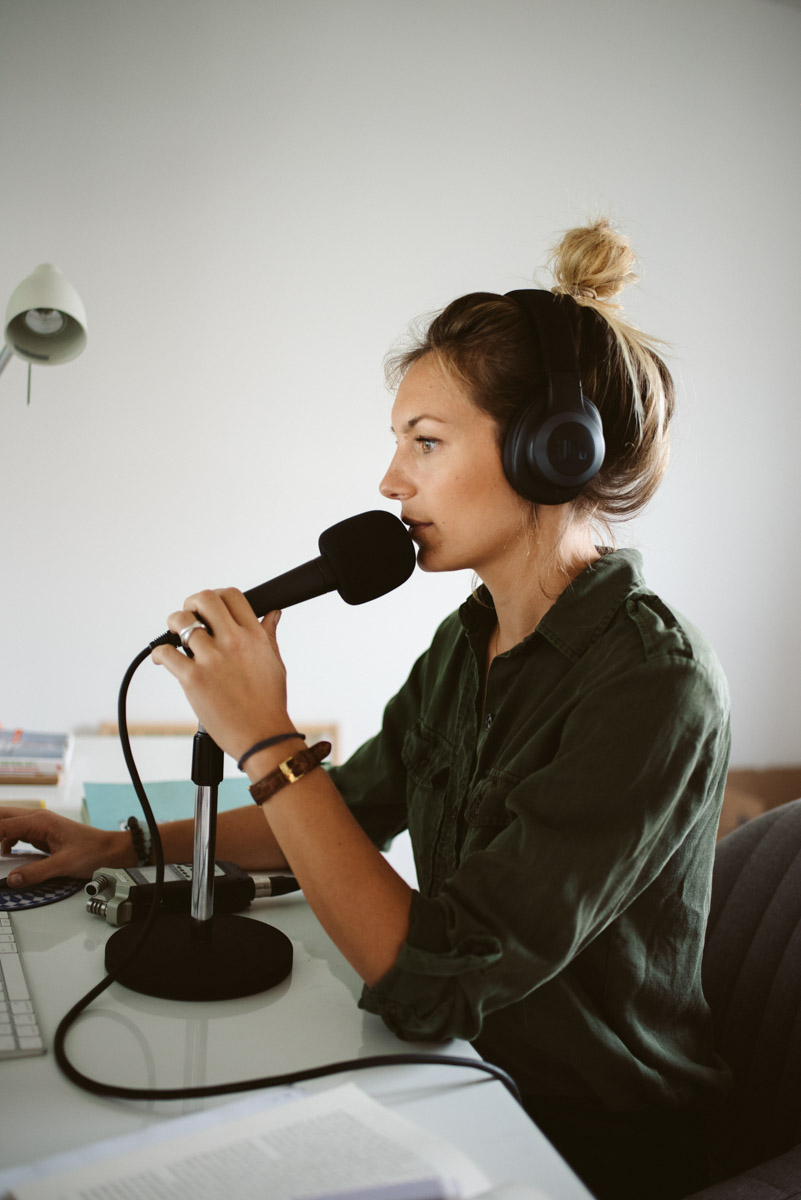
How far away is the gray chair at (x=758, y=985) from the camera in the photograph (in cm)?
86

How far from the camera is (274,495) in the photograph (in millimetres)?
2055

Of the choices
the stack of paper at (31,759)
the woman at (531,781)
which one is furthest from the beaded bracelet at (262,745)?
the stack of paper at (31,759)

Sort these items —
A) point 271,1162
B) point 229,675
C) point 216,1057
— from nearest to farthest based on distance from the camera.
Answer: point 271,1162 < point 216,1057 < point 229,675

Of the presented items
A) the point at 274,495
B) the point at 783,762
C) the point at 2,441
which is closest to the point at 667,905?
the point at 274,495

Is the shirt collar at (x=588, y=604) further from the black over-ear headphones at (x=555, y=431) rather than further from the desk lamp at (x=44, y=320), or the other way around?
the desk lamp at (x=44, y=320)

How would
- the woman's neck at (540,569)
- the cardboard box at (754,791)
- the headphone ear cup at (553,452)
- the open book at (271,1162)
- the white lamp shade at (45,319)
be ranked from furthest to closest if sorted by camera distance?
the cardboard box at (754,791) → the white lamp shade at (45,319) → the woman's neck at (540,569) → the headphone ear cup at (553,452) → the open book at (271,1162)

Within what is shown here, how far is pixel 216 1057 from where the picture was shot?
0.63 meters

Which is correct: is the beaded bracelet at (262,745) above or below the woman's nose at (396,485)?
below

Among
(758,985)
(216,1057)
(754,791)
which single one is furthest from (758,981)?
(754,791)

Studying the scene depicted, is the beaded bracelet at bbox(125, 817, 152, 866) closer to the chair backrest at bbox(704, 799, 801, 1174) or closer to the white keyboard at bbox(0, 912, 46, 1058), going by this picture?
the white keyboard at bbox(0, 912, 46, 1058)

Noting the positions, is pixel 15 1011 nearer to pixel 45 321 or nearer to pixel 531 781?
pixel 531 781

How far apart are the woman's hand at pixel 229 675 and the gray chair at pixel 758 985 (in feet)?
1.88

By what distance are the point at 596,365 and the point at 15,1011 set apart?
0.78m

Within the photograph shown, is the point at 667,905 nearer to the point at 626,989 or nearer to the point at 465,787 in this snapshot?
the point at 626,989
